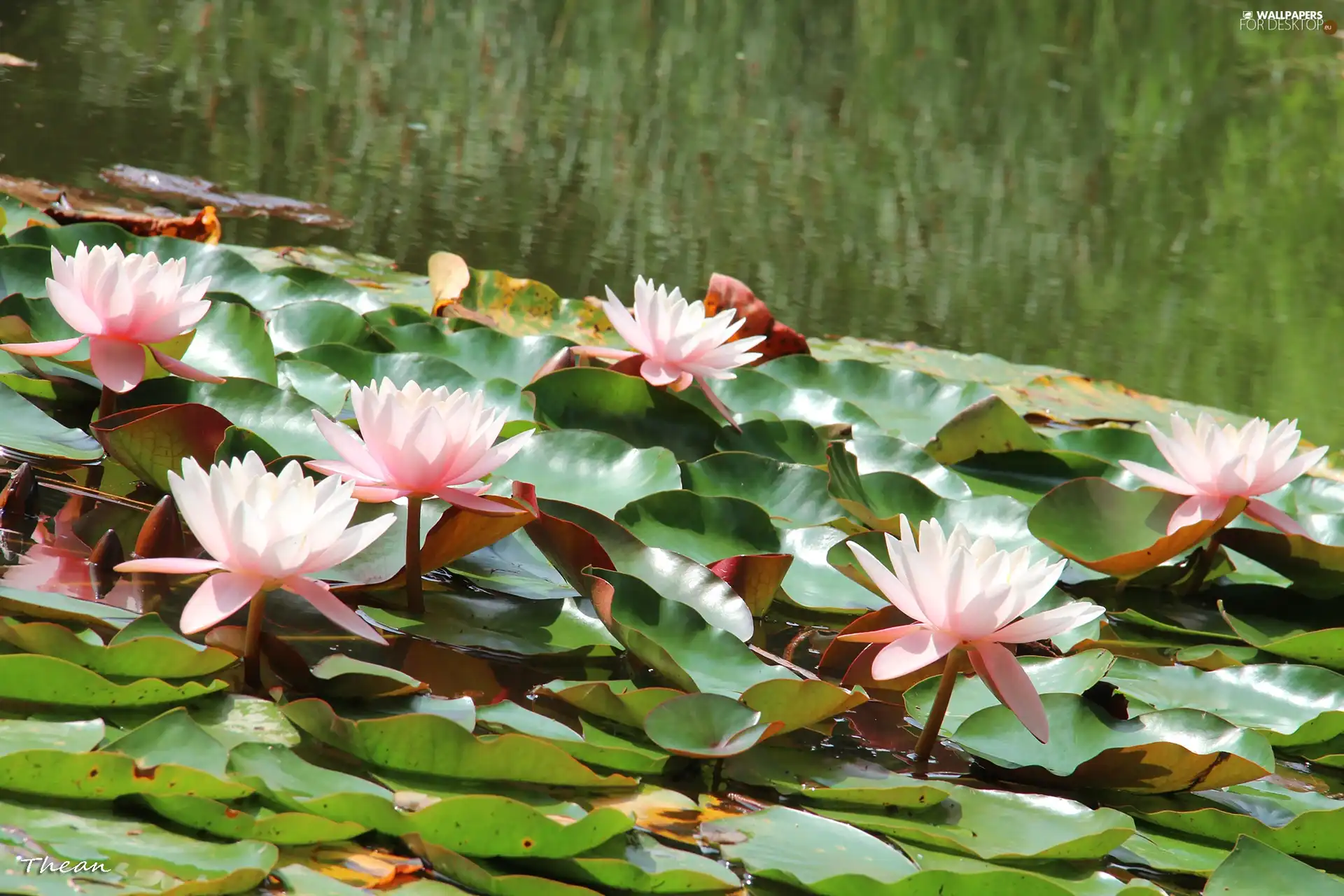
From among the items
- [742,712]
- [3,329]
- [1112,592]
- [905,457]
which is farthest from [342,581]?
[1112,592]

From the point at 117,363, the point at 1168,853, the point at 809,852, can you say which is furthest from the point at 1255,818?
the point at 117,363

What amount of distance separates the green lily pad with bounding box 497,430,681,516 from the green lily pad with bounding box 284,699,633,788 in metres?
0.58

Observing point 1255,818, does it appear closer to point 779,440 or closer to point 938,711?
point 938,711

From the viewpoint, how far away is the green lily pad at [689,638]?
3.90ft

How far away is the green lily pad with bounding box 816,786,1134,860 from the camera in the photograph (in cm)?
99

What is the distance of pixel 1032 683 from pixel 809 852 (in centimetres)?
38

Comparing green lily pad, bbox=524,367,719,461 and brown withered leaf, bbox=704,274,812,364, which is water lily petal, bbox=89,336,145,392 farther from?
brown withered leaf, bbox=704,274,812,364

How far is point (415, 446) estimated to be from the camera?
3.66 feet

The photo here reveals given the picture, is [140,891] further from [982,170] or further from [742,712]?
[982,170]

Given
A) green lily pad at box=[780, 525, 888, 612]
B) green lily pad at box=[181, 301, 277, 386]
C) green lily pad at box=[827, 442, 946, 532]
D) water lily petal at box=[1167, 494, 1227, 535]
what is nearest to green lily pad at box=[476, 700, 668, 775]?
green lily pad at box=[780, 525, 888, 612]

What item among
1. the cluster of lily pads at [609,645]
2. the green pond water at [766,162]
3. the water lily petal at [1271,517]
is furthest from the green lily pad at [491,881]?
the green pond water at [766,162]

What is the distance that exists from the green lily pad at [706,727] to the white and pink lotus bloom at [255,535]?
268mm

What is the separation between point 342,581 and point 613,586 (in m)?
0.29

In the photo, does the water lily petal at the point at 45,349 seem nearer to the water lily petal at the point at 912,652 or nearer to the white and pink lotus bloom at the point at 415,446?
the white and pink lotus bloom at the point at 415,446
